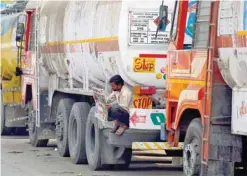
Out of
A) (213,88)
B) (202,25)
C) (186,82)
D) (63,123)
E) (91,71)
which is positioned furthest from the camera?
(63,123)

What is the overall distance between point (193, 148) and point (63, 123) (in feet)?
23.3

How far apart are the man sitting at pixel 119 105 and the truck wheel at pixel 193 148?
2655 mm

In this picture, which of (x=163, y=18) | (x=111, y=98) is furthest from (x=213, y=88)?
(x=111, y=98)

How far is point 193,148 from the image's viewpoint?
11750 millimetres

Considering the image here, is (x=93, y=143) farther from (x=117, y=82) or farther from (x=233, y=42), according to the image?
(x=233, y=42)

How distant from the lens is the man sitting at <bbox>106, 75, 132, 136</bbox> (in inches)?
576

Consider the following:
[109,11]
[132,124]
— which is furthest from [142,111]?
[109,11]

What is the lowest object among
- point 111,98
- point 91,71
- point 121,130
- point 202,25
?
point 121,130

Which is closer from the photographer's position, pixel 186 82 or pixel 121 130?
pixel 186 82

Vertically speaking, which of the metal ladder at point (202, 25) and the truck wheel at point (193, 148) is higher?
the metal ladder at point (202, 25)

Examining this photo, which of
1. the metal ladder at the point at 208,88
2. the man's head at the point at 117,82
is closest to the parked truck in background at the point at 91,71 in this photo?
the man's head at the point at 117,82

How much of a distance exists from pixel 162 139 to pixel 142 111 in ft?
2.73

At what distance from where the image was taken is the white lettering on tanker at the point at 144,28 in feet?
47.1

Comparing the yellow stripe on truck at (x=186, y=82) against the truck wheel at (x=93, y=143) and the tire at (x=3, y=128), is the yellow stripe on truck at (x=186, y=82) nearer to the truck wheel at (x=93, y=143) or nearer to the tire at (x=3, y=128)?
the truck wheel at (x=93, y=143)
